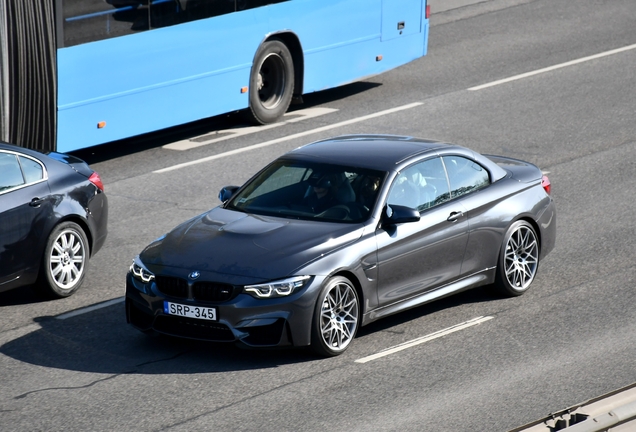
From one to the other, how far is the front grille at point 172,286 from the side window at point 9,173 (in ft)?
6.66

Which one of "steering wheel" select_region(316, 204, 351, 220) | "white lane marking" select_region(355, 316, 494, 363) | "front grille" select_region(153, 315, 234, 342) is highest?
"steering wheel" select_region(316, 204, 351, 220)

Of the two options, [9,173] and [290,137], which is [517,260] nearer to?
[9,173]

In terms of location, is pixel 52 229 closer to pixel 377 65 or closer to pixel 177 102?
pixel 177 102

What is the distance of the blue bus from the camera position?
1378cm

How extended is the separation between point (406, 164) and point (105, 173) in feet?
20.3

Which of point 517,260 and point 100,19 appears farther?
point 100,19

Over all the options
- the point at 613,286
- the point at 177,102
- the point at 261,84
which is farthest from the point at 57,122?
the point at 613,286

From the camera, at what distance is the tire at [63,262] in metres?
10.0

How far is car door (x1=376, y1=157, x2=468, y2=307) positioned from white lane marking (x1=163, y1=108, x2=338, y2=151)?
22.3ft

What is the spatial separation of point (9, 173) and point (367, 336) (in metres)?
3.41

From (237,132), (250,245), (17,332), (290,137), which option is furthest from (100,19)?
(250,245)

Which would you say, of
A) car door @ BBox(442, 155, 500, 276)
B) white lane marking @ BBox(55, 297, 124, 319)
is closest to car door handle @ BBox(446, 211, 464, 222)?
car door @ BBox(442, 155, 500, 276)

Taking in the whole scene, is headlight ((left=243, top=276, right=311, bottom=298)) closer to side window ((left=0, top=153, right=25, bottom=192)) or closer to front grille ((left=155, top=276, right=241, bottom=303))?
front grille ((left=155, top=276, right=241, bottom=303))

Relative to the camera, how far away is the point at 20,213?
9.76 metres
